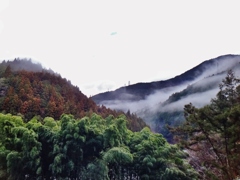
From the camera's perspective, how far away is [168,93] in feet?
310

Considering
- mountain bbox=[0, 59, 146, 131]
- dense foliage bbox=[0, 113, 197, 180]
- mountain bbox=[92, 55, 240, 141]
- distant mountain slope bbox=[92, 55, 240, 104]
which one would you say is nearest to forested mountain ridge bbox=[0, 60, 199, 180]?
dense foliage bbox=[0, 113, 197, 180]

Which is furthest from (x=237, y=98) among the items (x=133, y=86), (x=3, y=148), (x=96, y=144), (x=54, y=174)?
(x=133, y=86)

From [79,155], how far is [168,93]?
85.7 meters

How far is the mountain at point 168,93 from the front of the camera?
2515 inches

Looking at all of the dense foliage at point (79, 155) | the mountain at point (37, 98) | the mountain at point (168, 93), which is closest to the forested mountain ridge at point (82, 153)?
the dense foliage at point (79, 155)

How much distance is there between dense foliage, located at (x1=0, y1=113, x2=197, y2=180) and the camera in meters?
9.84

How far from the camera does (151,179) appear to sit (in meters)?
10.9

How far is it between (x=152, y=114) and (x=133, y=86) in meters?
24.8

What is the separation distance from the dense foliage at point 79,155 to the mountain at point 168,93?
48.8 metres

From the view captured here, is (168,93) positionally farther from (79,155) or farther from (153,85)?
(79,155)

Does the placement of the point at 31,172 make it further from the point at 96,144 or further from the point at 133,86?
the point at 133,86

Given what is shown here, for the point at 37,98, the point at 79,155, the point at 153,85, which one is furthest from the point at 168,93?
the point at 79,155

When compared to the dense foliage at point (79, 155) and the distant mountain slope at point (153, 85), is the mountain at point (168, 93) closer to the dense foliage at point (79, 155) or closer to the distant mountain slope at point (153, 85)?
the distant mountain slope at point (153, 85)

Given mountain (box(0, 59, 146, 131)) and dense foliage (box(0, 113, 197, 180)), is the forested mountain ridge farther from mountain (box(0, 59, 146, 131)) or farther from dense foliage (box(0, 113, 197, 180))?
mountain (box(0, 59, 146, 131))
